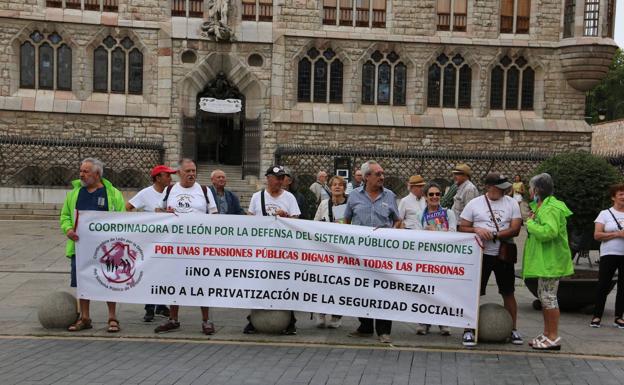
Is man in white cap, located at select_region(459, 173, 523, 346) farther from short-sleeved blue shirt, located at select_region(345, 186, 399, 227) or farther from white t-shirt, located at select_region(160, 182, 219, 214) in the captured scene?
white t-shirt, located at select_region(160, 182, 219, 214)

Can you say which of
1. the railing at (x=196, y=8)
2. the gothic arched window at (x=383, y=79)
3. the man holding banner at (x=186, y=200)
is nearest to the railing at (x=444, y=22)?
the gothic arched window at (x=383, y=79)

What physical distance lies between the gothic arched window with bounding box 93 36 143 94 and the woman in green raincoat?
2041cm

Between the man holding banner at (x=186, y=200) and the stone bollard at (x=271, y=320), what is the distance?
0.53 metres

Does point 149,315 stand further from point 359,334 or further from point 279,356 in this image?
point 359,334

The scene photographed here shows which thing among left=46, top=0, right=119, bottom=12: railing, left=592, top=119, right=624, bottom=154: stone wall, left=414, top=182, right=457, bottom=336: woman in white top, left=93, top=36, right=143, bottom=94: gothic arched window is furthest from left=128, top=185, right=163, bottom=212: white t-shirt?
left=592, top=119, right=624, bottom=154: stone wall

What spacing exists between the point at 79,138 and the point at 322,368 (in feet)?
65.9

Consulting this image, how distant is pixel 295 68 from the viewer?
2598 centimetres

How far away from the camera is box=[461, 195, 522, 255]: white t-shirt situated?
756 cm

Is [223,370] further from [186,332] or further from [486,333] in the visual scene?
[486,333]

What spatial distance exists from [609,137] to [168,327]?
36010mm

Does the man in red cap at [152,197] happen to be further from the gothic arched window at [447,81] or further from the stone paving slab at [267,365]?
the gothic arched window at [447,81]

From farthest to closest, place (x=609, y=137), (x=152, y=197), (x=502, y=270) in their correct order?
(x=609, y=137)
(x=152, y=197)
(x=502, y=270)

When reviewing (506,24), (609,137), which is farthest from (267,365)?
(609,137)

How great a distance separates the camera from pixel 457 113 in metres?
26.7
